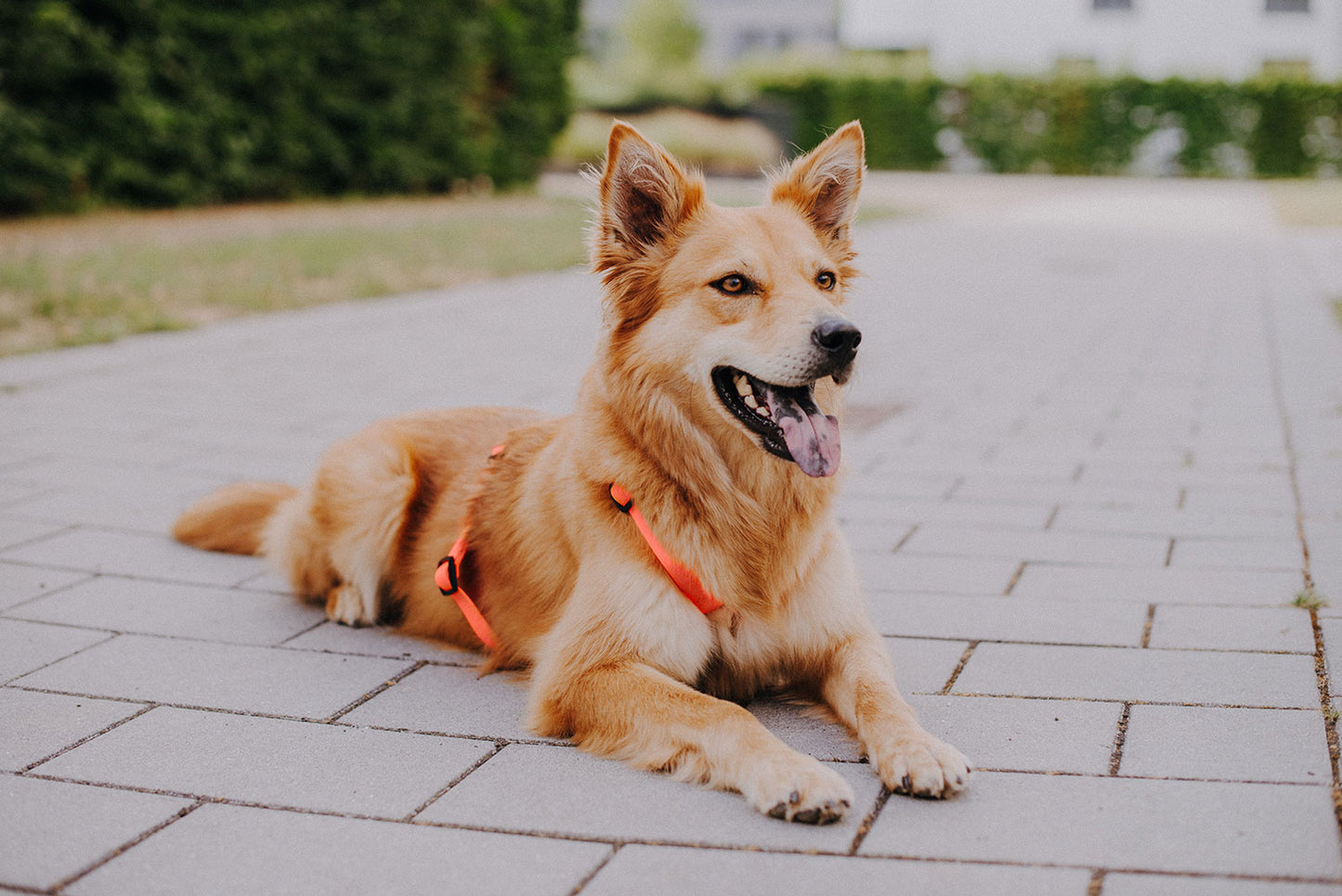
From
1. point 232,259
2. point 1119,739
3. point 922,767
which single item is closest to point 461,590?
point 922,767

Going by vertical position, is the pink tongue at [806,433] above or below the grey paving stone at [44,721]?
above

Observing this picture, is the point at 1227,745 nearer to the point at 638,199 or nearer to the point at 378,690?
the point at 638,199

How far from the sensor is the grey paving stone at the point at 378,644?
145 inches

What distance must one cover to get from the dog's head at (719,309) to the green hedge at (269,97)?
11960 mm

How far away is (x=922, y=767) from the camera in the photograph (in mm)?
2695

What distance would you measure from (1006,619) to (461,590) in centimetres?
169

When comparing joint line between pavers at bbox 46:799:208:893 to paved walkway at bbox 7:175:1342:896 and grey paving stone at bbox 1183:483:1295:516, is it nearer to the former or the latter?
paved walkway at bbox 7:175:1342:896

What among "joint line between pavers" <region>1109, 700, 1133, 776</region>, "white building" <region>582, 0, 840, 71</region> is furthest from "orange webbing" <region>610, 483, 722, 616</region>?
"white building" <region>582, 0, 840, 71</region>

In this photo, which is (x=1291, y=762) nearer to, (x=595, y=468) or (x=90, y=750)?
(x=595, y=468)

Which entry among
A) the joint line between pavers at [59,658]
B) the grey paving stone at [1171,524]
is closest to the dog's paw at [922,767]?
the joint line between pavers at [59,658]

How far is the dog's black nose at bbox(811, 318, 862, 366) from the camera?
10.1 ft

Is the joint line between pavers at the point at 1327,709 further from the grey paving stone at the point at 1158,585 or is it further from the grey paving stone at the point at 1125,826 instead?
the grey paving stone at the point at 1158,585

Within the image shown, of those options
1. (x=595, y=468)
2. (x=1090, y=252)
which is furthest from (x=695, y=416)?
(x=1090, y=252)

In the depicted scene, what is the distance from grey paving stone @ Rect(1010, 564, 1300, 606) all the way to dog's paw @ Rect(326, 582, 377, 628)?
212cm
